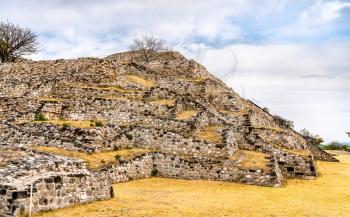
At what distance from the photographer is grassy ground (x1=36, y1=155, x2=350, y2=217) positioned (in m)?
17.4

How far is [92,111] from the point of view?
3338 centimetres

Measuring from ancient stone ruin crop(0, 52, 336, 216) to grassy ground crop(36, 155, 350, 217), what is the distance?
2.99 feet

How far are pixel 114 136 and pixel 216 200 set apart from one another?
31.9ft

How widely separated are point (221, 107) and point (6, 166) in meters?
27.0

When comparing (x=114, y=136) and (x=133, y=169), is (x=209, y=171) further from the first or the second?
(x=114, y=136)

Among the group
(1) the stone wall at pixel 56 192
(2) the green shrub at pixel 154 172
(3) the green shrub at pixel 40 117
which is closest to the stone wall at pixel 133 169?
(2) the green shrub at pixel 154 172

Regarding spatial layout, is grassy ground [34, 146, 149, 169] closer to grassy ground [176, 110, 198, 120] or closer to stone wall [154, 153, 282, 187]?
stone wall [154, 153, 282, 187]

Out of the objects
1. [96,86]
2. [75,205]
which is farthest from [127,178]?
[96,86]

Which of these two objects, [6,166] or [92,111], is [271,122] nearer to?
[92,111]

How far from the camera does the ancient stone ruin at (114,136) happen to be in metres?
17.9

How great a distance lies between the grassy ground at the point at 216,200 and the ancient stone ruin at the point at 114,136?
2.99 feet

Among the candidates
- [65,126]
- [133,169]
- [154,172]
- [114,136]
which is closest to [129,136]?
[114,136]

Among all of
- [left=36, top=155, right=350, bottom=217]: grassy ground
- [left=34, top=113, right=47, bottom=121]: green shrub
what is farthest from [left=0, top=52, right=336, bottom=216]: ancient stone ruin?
[left=36, top=155, right=350, bottom=217]: grassy ground

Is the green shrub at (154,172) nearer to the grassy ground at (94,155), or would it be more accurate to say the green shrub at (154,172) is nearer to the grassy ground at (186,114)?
the grassy ground at (94,155)
